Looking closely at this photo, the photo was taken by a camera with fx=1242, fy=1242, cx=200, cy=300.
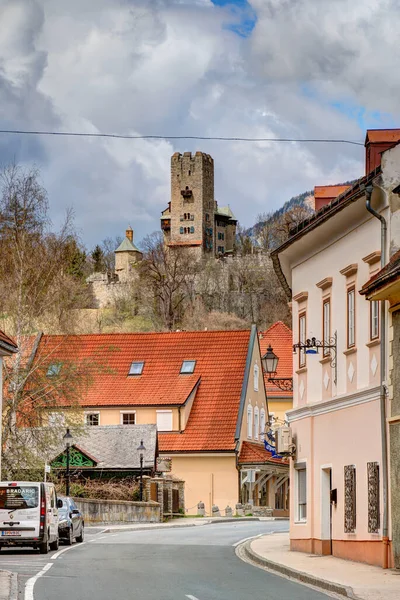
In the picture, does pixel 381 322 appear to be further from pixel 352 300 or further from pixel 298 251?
pixel 298 251

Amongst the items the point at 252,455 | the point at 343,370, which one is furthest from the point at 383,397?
the point at 252,455

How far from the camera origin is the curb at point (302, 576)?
18.6 metres

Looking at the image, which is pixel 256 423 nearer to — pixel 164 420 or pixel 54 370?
pixel 164 420

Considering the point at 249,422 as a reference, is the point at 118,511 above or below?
below

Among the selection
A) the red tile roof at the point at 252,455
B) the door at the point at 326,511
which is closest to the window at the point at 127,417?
the red tile roof at the point at 252,455

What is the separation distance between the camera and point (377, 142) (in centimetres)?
2705

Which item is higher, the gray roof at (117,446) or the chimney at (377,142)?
the chimney at (377,142)

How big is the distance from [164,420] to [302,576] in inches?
1842

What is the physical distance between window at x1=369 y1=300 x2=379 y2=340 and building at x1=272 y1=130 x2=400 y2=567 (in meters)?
0.02

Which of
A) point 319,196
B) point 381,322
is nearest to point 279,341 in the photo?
point 319,196

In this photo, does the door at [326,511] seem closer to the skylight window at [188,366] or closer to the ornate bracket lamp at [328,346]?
the ornate bracket lamp at [328,346]

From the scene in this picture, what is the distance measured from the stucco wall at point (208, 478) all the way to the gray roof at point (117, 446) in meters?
6.10

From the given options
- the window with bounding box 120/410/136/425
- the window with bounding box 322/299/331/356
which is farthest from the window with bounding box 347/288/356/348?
the window with bounding box 120/410/136/425

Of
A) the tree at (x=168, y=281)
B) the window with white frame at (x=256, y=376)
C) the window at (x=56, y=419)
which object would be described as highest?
the tree at (x=168, y=281)
